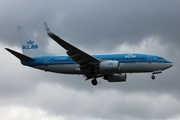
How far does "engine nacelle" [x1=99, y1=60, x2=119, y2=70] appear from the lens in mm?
68688

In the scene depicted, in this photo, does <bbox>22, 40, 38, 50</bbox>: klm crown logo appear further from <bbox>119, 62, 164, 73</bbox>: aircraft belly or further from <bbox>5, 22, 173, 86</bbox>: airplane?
<bbox>119, 62, 164, 73</bbox>: aircraft belly

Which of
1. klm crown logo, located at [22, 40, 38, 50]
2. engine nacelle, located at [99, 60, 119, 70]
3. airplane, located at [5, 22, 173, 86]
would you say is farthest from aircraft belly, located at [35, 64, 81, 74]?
klm crown logo, located at [22, 40, 38, 50]

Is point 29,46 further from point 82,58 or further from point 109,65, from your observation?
point 109,65

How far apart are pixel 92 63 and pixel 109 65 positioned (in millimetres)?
3072

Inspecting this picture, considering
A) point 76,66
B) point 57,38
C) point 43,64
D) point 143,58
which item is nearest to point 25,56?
point 43,64

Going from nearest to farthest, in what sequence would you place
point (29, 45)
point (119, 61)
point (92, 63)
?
1. point (119, 61)
2. point (92, 63)
3. point (29, 45)

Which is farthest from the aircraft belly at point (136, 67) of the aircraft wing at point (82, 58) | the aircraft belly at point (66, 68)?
the aircraft belly at point (66, 68)

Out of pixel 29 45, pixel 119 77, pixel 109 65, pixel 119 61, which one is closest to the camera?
pixel 109 65

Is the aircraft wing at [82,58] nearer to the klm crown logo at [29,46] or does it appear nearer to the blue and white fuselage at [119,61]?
the blue and white fuselage at [119,61]

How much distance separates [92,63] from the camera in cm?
7094

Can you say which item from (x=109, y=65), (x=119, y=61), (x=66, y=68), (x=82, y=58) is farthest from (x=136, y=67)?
(x=66, y=68)

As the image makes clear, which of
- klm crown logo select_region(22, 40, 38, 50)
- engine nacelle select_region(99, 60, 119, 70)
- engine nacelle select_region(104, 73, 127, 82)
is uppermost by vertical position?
klm crown logo select_region(22, 40, 38, 50)

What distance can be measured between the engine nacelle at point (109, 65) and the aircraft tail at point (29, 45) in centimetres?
1040

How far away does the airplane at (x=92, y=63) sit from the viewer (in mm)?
69625
